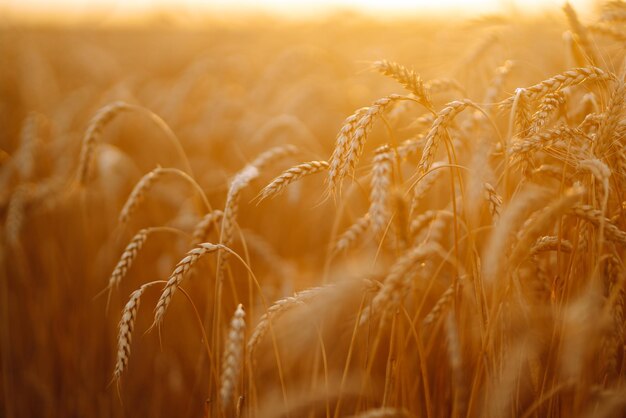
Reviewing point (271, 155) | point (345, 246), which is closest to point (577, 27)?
point (345, 246)

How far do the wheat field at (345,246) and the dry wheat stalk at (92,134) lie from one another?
10mm

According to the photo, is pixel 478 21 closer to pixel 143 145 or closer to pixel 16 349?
pixel 16 349

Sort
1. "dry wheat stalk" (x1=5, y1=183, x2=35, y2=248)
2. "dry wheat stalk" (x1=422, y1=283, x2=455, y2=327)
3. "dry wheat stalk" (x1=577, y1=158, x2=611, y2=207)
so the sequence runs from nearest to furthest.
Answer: "dry wheat stalk" (x1=577, y1=158, x2=611, y2=207) → "dry wheat stalk" (x1=422, y1=283, x2=455, y2=327) → "dry wheat stalk" (x1=5, y1=183, x2=35, y2=248)

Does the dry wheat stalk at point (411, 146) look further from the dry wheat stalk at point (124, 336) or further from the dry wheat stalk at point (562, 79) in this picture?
the dry wheat stalk at point (124, 336)

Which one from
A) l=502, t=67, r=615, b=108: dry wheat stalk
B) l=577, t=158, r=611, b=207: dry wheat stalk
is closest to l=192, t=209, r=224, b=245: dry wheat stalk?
l=502, t=67, r=615, b=108: dry wheat stalk

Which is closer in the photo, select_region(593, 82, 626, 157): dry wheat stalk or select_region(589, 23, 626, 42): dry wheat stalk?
select_region(593, 82, 626, 157): dry wheat stalk

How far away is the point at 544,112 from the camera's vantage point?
50.6 inches

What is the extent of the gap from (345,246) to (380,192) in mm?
562

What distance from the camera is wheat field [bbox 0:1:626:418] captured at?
1.22 meters

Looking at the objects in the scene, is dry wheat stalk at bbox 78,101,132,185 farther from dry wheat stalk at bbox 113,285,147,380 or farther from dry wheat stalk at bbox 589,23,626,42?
dry wheat stalk at bbox 589,23,626,42

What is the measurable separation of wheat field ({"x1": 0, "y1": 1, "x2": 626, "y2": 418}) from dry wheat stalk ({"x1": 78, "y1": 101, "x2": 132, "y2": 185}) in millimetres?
10

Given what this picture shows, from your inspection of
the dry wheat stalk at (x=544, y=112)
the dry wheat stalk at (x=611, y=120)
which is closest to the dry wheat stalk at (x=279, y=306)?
the dry wheat stalk at (x=544, y=112)

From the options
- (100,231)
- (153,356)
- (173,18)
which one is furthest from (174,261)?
(173,18)

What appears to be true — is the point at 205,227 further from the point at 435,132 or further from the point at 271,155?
the point at 435,132
